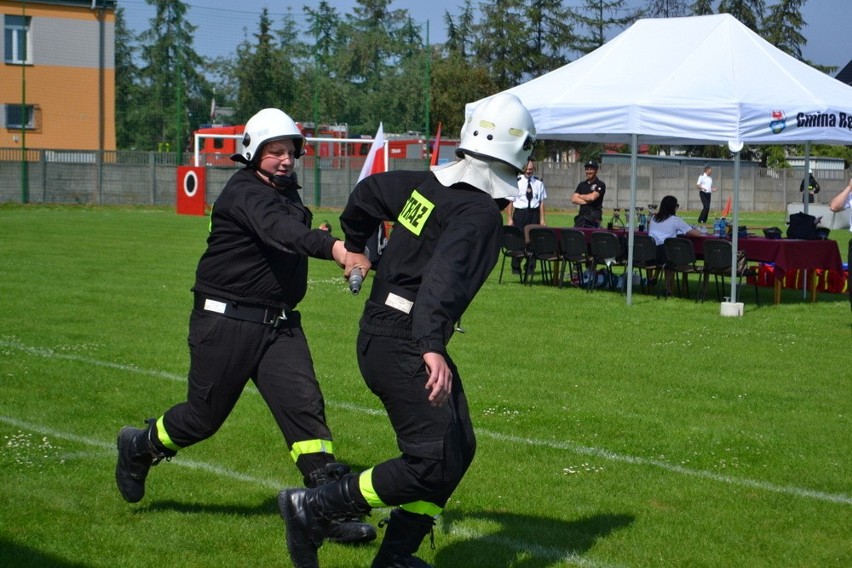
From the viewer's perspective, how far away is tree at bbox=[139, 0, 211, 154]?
40.0 m

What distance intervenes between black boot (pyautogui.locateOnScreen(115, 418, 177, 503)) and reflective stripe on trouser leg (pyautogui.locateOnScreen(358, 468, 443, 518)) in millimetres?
1584

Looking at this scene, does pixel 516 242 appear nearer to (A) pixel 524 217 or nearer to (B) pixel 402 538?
(A) pixel 524 217

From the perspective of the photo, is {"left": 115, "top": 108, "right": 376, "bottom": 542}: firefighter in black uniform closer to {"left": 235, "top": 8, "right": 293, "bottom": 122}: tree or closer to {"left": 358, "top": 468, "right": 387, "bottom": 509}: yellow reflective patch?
{"left": 358, "top": 468, "right": 387, "bottom": 509}: yellow reflective patch

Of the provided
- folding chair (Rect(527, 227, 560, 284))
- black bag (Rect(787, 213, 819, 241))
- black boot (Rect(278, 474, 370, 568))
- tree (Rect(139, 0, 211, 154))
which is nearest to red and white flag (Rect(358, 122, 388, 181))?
folding chair (Rect(527, 227, 560, 284))

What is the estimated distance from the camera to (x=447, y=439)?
176 inches

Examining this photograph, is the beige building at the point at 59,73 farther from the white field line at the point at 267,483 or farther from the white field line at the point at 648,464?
the white field line at the point at 648,464

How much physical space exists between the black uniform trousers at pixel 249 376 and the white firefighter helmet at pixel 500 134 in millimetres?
1549

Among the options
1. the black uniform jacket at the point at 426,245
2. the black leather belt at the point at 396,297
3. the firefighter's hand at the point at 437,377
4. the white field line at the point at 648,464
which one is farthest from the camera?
the white field line at the point at 648,464

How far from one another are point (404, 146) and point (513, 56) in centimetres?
2275

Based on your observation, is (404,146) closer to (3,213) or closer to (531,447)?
(3,213)

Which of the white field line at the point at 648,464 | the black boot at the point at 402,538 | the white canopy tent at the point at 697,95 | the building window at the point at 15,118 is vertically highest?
the building window at the point at 15,118

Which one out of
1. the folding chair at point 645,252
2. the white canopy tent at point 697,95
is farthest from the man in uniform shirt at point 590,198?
the folding chair at point 645,252

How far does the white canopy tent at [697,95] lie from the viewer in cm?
1531

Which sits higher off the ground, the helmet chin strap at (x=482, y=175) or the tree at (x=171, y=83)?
the tree at (x=171, y=83)
